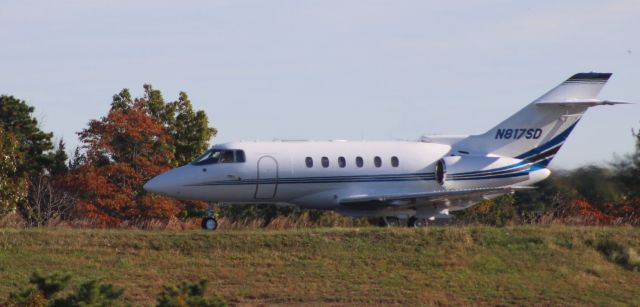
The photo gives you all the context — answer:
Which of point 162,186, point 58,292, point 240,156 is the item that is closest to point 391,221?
point 240,156

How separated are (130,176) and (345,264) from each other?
92.6 feet

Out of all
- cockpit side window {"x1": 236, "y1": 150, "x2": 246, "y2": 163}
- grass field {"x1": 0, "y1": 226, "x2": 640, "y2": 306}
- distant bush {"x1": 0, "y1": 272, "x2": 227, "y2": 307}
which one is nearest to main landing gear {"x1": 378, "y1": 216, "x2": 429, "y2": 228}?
cockpit side window {"x1": 236, "y1": 150, "x2": 246, "y2": 163}

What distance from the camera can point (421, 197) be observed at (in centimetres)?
3588

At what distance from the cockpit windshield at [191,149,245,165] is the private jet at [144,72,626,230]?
0.09ft

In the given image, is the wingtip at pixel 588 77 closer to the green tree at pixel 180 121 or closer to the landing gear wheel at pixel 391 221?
the landing gear wheel at pixel 391 221

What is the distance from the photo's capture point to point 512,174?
3866 centimetres

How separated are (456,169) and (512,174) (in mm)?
1959

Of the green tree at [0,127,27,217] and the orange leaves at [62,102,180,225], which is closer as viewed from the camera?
the green tree at [0,127,27,217]

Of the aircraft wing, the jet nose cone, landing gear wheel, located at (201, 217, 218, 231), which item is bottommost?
landing gear wheel, located at (201, 217, 218, 231)

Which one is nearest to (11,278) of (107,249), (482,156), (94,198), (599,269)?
(107,249)

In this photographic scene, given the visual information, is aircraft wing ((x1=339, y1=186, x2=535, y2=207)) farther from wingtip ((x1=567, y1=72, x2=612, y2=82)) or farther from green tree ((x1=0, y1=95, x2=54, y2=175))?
green tree ((x1=0, y1=95, x2=54, y2=175))

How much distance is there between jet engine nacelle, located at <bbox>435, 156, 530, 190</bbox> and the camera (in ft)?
124

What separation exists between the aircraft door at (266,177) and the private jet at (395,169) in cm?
3

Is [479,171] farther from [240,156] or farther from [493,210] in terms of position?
[493,210]
